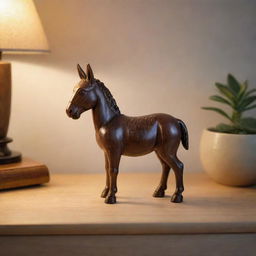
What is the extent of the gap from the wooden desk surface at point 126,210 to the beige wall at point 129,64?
15 centimetres

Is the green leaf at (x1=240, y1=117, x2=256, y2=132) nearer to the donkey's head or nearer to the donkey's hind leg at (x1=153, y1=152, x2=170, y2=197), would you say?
the donkey's hind leg at (x1=153, y1=152, x2=170, y2=197)

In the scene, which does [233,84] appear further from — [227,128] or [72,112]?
[72,112]

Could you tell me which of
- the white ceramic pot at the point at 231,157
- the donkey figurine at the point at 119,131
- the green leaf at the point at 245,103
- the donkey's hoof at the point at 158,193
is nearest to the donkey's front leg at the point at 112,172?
the donkey figurine at the point at 119,131

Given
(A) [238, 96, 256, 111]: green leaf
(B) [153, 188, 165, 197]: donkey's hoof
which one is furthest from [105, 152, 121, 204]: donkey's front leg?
(A) [238, 96, 256, 111]: green leaf

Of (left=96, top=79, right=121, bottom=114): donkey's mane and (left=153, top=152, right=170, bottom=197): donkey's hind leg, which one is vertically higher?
(left=96, top=79, right=121, bottom=114): donkey's mane

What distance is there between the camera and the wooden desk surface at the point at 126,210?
68 cm

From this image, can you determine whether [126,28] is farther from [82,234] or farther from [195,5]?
[82,234]

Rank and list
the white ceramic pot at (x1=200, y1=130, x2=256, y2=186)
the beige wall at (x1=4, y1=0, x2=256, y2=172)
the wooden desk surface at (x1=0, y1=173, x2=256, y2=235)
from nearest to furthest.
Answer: the wooden desk surface at (x1=0, y1=173, x2=256, y2=235) < the white ceramic pot at (x1=200, y1=130, x2=256, y2=186) < the beige wall at (x1=4, y1=0, x2=256, y2=172)

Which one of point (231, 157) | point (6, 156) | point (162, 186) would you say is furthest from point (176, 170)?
point (6, 156)

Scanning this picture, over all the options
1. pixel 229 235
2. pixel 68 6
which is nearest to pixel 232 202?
pixel 229 235

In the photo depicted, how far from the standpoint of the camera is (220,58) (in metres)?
1.06

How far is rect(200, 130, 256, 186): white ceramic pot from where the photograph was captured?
89cm

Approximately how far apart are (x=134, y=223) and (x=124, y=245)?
0.16 ft

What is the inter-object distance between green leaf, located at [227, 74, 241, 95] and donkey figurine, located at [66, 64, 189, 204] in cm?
24
